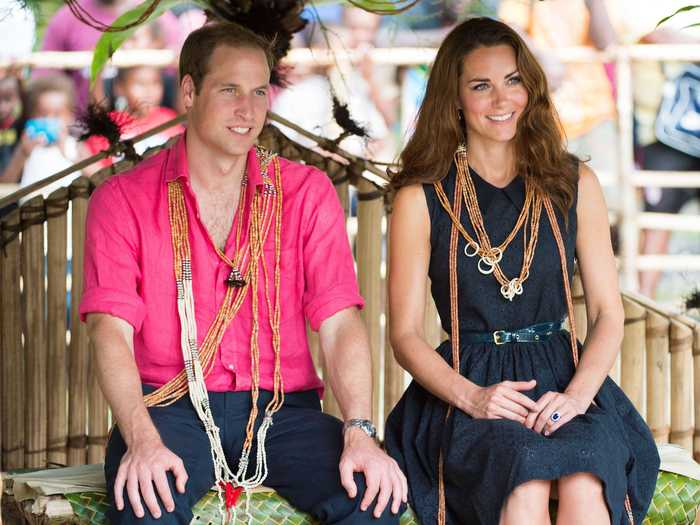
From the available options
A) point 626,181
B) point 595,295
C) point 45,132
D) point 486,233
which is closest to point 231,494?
point 486,233

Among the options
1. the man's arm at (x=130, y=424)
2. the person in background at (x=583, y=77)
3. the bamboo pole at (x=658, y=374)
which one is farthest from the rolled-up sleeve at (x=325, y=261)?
the person in background at (x=583, y=77)

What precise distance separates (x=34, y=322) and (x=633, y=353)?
2.03 metres

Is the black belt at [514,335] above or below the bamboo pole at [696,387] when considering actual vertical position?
above

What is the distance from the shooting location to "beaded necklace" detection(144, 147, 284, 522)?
3.31 metres

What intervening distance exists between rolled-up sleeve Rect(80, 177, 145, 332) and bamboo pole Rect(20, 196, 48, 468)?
82 cm

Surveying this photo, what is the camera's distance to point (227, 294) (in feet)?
11.2

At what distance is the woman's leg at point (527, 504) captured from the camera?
3.04m

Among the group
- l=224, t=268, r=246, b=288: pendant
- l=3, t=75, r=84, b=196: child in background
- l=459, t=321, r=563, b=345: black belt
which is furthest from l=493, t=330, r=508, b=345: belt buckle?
l=3, t=75, r=84, b=196: child in background

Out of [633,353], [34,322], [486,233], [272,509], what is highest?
[486,233]

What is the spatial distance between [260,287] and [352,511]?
2.44ft

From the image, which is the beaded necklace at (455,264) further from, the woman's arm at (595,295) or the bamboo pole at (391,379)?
the bamboo pole at (391,379)

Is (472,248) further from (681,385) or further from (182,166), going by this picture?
(681,385)

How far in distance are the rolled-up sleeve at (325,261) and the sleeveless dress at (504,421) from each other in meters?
0.29

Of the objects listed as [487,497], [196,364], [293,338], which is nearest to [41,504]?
[196,364]
